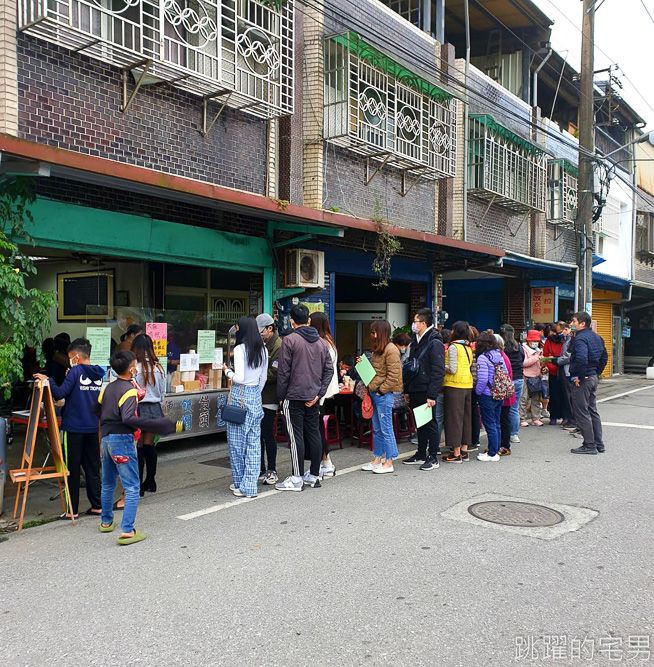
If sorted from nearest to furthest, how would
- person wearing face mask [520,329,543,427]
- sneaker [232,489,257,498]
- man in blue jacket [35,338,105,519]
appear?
man in blue jacket [35,338,105,519]
sneaker [232,489,257,498]
person wearing face mask [520,329,543,427]

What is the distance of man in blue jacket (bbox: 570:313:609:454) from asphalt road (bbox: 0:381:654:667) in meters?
2.20

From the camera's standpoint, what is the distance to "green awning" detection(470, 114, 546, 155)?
15.0 metres

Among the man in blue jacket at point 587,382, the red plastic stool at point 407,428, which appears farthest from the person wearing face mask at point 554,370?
the red plastic stool at point 407,428

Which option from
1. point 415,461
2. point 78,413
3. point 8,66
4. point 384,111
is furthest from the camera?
point 384,111

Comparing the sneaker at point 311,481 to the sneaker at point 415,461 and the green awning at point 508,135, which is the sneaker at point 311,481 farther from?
the green awning at point 508,135

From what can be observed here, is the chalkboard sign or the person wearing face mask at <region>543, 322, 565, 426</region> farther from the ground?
the chalkboard sign

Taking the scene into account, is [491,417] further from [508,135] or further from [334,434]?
[508,135]

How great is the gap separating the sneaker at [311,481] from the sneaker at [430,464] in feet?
4.91

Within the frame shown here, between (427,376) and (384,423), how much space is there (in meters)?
0.79

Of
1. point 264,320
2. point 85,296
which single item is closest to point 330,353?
point 264,320

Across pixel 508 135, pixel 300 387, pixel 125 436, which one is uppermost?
pixel 508 135

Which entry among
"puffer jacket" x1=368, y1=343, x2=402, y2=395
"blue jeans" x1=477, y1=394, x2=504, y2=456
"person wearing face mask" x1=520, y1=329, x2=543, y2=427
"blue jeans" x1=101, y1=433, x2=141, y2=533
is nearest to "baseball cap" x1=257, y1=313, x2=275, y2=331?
"puffer jacket" x1=368, y1=343, x2=402, y2=395

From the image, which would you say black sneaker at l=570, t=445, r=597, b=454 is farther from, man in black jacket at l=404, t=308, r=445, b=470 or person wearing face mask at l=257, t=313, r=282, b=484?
person wearing face mask at l=257, t=313, r=282, b=484

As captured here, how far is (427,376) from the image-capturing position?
766 cm
